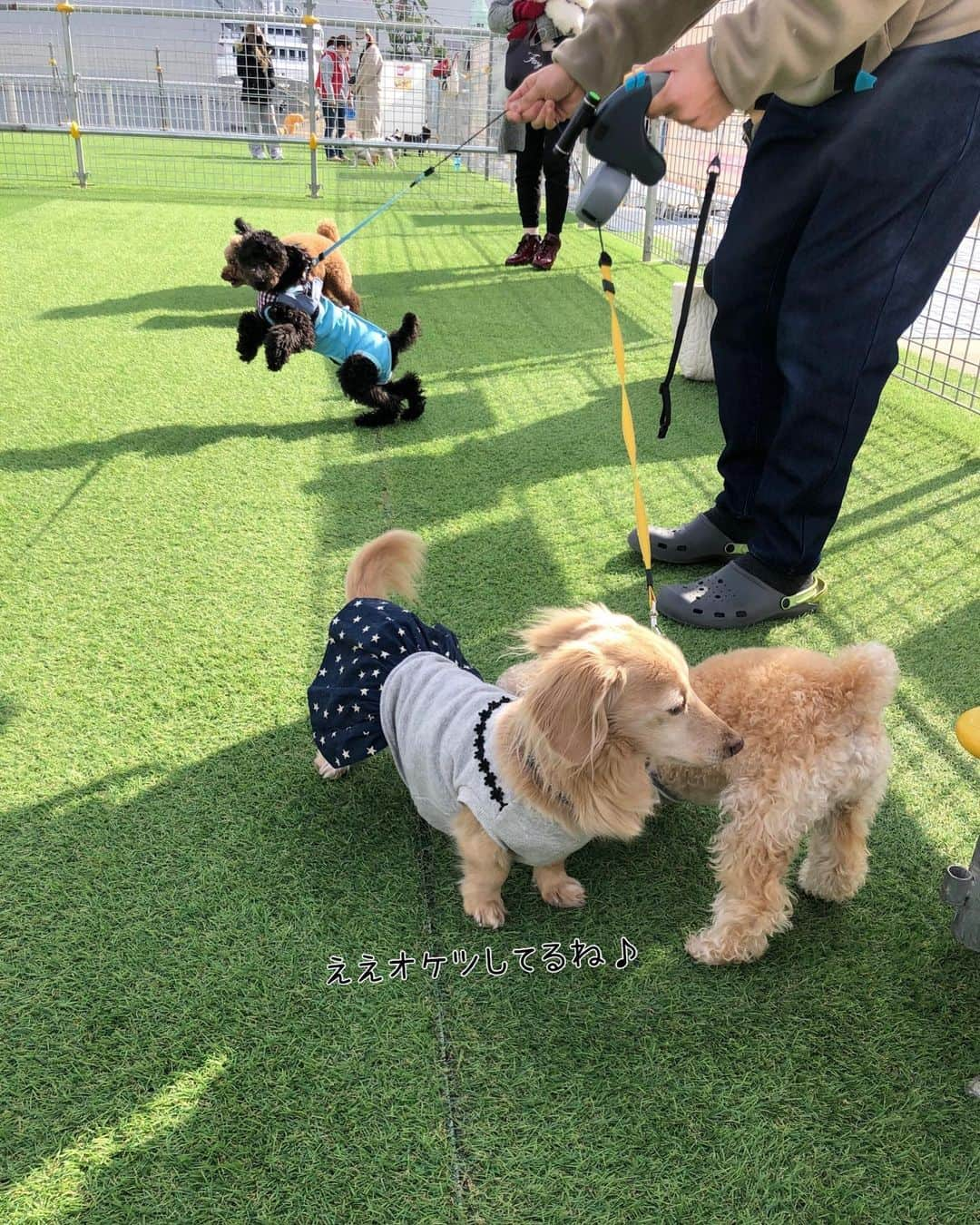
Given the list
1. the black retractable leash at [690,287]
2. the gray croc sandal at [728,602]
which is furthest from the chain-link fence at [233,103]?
the gray croc sandal at [728,602]

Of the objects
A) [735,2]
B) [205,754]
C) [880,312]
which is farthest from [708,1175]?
[735,2]

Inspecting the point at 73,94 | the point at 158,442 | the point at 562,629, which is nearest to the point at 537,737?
the point at 562,629

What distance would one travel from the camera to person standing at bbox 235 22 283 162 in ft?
34.2

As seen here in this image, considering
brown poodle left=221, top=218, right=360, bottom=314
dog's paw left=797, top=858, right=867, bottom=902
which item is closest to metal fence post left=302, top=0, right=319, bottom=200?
brown poodle left=221, top=218, right=360, bottom=314

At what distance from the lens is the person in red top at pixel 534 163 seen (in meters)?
5.56

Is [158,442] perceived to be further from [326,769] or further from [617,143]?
[617,143]

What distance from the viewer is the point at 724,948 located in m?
1.52

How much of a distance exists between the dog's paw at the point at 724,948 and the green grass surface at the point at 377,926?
1.2 inches

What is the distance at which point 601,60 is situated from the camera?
2.09 metres

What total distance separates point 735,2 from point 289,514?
14.5ft

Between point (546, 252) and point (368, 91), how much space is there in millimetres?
5614

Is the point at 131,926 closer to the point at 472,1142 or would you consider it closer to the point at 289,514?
the point at 472,1142

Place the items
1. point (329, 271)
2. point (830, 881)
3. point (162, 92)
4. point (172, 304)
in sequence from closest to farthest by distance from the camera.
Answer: point (830, 881) → point (329, 271) → point (172, 304) → point (162, 92)

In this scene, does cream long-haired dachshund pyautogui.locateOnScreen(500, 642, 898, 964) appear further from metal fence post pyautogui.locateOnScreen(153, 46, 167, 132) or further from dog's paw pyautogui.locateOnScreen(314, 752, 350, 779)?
metal fence post pyautogui.locateOnScreen(153, 46, 167, 132)
